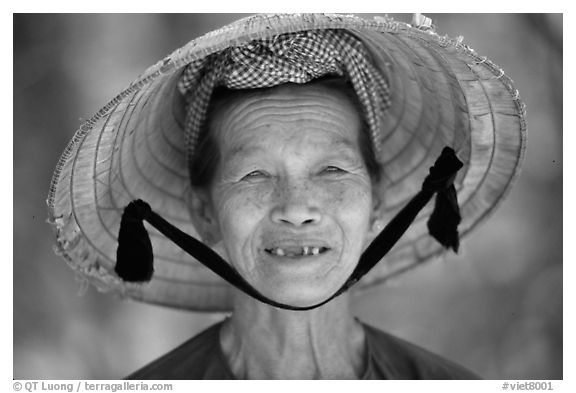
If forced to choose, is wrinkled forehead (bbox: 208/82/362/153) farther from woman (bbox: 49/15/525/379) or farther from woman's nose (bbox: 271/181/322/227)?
woman's nose (bbox: 271/181/322/227)

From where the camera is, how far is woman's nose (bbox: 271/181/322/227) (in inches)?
58.3

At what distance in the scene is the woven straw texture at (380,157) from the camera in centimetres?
156

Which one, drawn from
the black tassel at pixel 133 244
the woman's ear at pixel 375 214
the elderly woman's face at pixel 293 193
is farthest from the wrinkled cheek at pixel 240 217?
the woman's ear at pixel 375 214

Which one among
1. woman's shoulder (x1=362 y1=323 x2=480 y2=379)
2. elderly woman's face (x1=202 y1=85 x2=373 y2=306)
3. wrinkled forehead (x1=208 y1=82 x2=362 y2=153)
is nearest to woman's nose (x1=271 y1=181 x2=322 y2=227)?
elderly woman's face (x1=202 y1=85 x2=373 y2=306)

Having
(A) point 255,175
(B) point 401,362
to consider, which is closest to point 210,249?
(A) point 255,175

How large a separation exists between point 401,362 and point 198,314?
42.5 inches

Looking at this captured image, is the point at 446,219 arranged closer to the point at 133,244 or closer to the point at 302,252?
the point at 302,252

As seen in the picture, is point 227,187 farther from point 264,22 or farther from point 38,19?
point 38,19

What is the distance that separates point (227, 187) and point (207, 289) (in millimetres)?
501

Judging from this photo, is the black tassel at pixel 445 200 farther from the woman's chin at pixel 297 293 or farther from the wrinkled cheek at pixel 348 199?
the woman's chin at pixel 297 293

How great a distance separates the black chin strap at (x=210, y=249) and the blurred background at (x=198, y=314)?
69 centimetres
